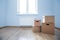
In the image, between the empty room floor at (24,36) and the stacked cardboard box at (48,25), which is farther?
the stacked cardboard box at (48,25)

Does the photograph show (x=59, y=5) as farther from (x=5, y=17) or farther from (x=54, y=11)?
(x=5, y=17)

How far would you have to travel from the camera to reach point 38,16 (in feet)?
15.9

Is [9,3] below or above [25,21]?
above

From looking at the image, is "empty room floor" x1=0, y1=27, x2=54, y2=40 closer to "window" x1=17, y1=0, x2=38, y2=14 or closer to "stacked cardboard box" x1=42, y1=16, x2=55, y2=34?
"stacked cardboard box" x1=42, y1=16, x2=55, y2=34

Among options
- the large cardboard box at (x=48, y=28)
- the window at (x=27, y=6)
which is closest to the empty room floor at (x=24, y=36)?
the large cardboard box at (x=48, y=28)

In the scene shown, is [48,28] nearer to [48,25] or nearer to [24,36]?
[48,25]

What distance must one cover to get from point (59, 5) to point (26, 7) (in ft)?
4.76

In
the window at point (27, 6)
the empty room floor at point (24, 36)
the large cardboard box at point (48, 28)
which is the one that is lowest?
the empty room floor at point (24, 36)

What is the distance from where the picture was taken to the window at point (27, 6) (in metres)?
4.88

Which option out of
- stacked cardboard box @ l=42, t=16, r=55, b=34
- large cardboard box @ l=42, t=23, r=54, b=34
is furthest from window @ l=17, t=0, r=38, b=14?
large cardboard box @ l=42, t=23, r=54, b=34

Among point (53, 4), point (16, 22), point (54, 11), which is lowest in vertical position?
point (16, 22)

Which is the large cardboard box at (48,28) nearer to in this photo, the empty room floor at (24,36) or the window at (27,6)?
the empty room floor at (24,36)

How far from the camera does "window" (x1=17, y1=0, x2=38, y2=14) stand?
488cm

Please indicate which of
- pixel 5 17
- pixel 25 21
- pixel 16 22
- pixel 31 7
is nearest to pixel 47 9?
pixel 31 7
